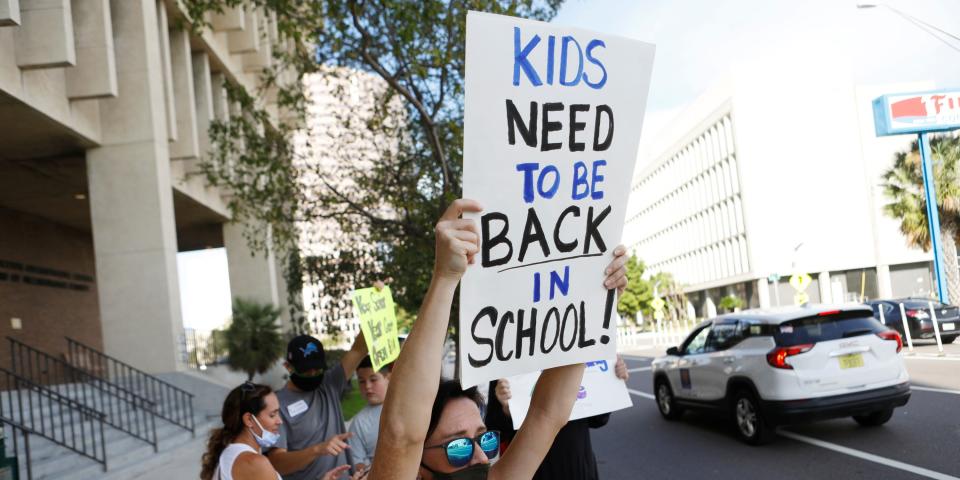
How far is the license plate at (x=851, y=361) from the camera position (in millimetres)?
9258

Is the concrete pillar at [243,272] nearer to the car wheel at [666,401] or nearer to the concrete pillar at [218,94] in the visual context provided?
the concrete pillar at [218,94]

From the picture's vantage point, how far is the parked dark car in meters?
21.5

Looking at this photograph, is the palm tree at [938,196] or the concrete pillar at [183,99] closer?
the concrete pillar at [183,99]

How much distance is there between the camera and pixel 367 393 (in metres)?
4.81

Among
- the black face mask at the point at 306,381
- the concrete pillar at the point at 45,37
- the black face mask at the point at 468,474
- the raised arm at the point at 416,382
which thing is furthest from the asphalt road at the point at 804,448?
the concrete pillar at the point at 45,37

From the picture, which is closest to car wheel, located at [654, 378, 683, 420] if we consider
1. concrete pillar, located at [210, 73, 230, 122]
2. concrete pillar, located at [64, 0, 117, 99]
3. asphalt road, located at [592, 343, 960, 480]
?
asphalt road, located at [592, 343, 960, 480]

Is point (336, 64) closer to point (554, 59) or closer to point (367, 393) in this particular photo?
point (367, 393)

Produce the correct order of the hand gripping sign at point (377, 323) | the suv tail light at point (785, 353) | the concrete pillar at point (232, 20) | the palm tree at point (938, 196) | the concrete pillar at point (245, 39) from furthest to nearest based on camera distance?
the palm tree at point (938, 196)
the concrete pillar at point (245, 39)
the concrete pillar at point (232, 20)
the suv tail light at point (785, 353)
the hand gripping sign at point (377, 323)

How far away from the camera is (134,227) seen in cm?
1717

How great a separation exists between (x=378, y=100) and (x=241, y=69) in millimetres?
15348

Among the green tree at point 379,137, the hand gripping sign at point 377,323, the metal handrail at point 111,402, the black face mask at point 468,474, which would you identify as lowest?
the metal handrail at point 111,402

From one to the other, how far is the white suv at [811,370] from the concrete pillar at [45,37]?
38.2 feet

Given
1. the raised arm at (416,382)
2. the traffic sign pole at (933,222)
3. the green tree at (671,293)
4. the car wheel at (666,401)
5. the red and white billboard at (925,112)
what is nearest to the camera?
the raised arm at (416,382)

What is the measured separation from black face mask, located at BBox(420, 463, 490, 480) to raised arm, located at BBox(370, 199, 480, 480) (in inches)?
15.9
